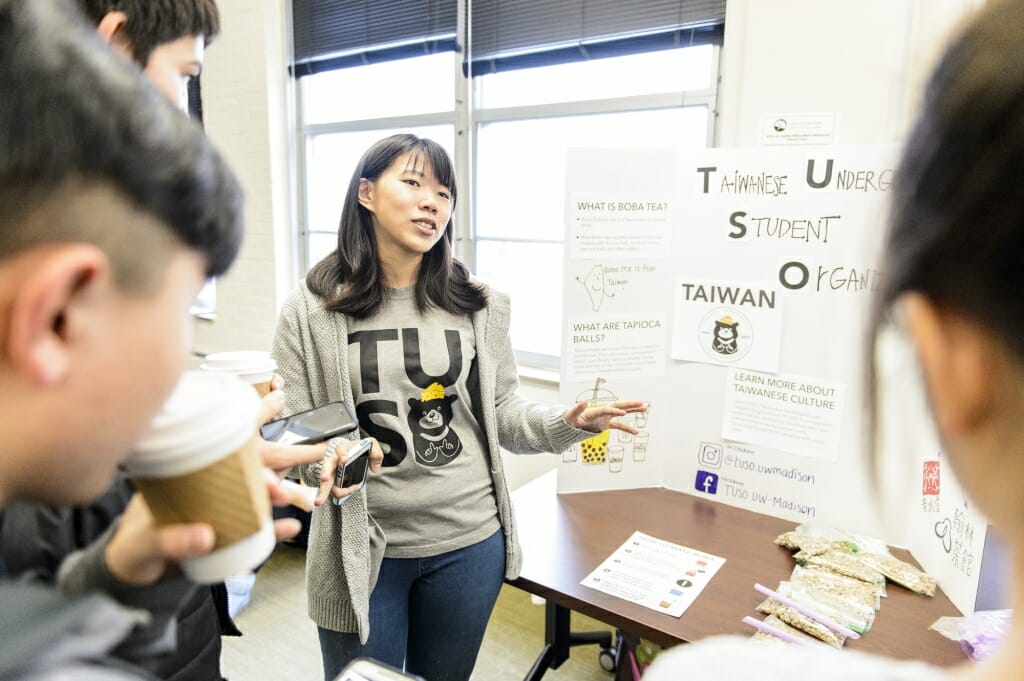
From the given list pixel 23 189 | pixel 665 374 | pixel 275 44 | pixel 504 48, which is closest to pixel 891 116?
pixel 665 374

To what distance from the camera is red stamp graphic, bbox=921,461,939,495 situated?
157cm

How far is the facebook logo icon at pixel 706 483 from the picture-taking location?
2.06 m

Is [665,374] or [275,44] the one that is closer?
[665,374]

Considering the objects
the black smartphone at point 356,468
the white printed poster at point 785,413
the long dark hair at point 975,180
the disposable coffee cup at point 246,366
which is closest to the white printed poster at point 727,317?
the white printed poster at point 785,413

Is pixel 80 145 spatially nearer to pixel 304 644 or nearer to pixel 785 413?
pixel 785 413

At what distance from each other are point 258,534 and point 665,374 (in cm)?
165

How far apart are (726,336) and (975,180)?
68.4 inches

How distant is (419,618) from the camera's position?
1563 millimetres

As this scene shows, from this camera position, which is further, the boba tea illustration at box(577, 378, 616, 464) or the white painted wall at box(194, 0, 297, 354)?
the white painted wall at box(194, 0, 297, 354)

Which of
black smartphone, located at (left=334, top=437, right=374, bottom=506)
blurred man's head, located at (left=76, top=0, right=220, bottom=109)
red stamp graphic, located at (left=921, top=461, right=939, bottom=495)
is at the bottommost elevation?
red stamp graphic, located at (left=921, top=461, right=939, bottom=495)

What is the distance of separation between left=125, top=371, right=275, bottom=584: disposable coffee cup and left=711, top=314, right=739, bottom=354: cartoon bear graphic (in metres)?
1.65

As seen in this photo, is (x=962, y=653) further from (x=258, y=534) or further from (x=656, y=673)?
(x=258, y=534)

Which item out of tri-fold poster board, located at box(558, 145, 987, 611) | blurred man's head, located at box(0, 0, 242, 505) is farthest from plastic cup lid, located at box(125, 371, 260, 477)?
tri-fold poster board, located at box(558, 145, 987, 611)

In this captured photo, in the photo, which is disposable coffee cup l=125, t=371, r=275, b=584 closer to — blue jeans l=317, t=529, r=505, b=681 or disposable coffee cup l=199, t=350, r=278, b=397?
disposable coffee cup l=199, t=350, r=278, b=397
